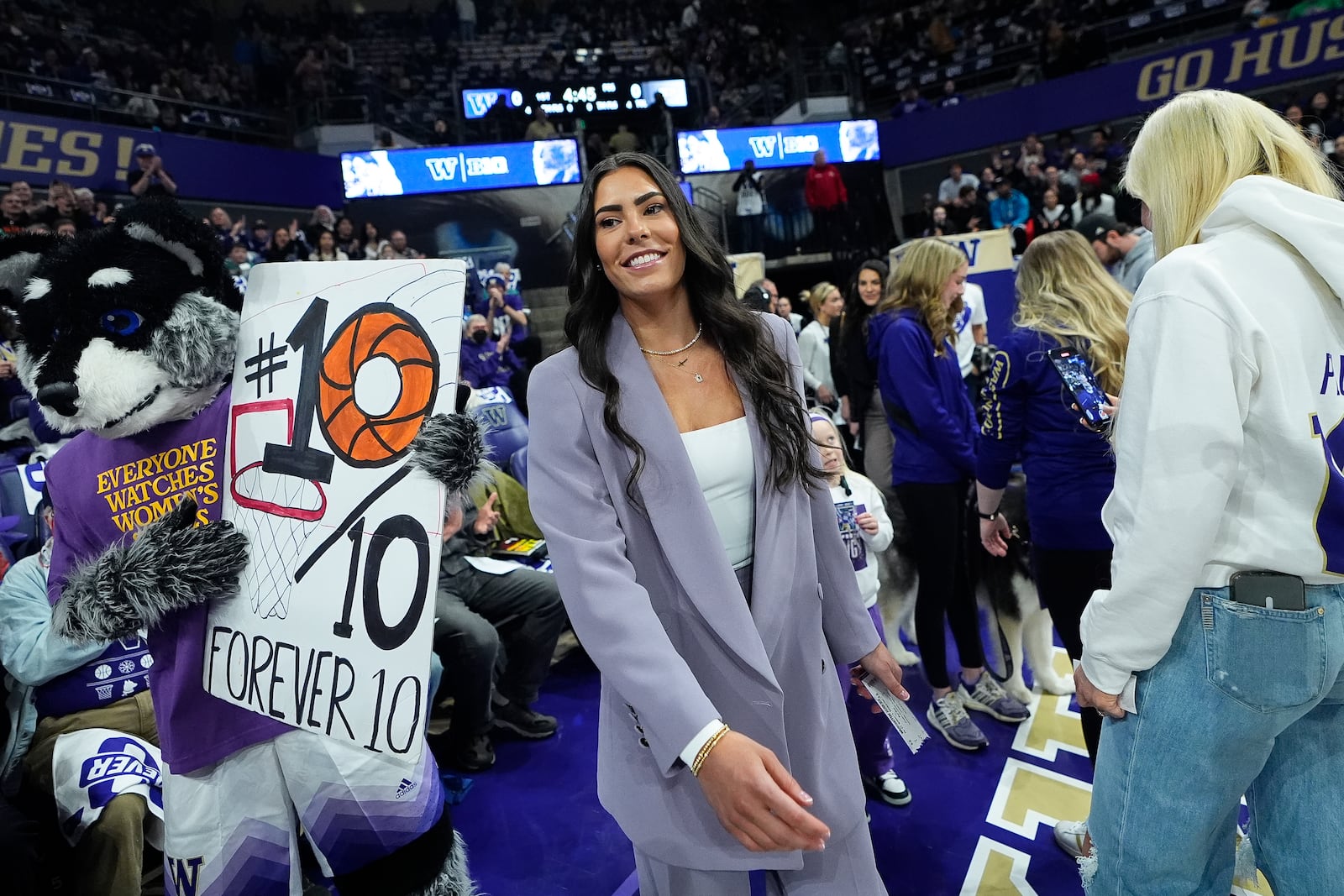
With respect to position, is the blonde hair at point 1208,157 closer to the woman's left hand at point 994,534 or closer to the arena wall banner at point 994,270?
the woman's left hand at point 994,534

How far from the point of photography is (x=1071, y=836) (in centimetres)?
234

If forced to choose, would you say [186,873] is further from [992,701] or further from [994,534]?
[992,701]

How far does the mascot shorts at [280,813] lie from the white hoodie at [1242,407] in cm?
145

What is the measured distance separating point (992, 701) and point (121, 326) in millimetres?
3104

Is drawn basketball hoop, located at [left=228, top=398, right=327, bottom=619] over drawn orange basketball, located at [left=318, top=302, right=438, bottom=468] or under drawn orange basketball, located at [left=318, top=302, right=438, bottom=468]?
under

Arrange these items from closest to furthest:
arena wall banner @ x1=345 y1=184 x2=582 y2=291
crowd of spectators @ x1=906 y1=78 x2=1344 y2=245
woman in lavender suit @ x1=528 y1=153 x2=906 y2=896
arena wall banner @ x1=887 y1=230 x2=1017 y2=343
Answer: woman in lavender suit @ x1=528 y1=153 x2=906 y2=896
arena wall banner @ x1=887 y1=230 x2=1017 y2=343
crowd of spectators @ x1=906 y1=78 x2=1344 y2=245
arena wall banner @ x1=345 y1=184 x2=582 y2=291

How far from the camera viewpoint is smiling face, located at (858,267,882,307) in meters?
3.75

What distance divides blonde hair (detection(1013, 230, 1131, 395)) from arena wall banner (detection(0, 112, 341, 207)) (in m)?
12.5

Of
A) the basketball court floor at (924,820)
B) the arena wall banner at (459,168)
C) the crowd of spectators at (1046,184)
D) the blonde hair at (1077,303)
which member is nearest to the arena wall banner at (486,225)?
the arena wall banner at (459,168)

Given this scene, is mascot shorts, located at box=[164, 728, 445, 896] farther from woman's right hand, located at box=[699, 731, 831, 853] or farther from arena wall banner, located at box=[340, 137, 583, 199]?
arena wall banner, located at box=[340, 137, 583, 199]

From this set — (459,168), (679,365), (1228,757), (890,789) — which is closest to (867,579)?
(890,789)

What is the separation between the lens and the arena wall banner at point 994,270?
6.38 m

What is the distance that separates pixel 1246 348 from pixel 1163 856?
827 millimetres

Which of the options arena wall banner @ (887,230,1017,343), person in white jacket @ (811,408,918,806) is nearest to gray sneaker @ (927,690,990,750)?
person in white jacket @ (811,408,918,806)
